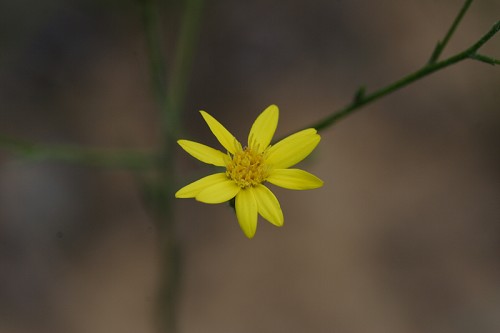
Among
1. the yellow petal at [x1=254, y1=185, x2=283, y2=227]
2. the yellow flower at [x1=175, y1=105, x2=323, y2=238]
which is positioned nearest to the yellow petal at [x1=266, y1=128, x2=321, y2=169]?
the yellow flower at [x1=175, y1=105, x2=323, y2=238]

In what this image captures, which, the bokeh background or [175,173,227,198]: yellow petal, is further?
the bokeh background

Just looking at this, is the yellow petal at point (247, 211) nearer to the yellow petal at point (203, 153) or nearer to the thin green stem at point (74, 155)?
the yellow petal at point (203, 153)

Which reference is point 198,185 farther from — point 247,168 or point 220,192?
point 247,168

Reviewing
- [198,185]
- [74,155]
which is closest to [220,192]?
[198,185]

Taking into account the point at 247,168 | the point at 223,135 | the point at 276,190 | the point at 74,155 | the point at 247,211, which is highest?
the point at 276,190

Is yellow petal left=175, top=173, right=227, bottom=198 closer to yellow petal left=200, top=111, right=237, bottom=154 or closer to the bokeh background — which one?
yellow petal left=200, top=111, right=237, bottom=154

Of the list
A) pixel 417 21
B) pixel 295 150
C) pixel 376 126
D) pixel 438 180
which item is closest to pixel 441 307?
pixel 438 180
